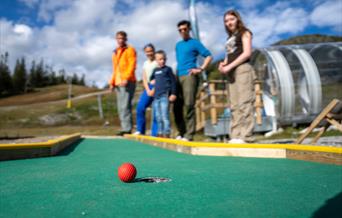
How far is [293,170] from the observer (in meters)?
2.08

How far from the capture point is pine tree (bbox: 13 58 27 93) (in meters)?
61.9

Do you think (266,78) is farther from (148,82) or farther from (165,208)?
(165,208)

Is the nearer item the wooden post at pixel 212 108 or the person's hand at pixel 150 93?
the person's hand at pixel 150 93

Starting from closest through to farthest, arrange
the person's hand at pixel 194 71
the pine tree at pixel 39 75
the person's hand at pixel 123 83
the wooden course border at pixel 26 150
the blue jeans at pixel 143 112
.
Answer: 1. the wooden course border at pixel 26 150
2. the person's hand at pixel 194 71
3. the person's hand at pixel 123 83
4. the blue jeans at pixel 143 112
5. the pine tree at pixel 39 75

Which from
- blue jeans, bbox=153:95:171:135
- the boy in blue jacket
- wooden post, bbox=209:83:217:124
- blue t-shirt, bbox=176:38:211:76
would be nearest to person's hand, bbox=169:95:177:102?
the boy in blue jacket

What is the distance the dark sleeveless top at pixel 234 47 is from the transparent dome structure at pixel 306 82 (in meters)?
4.99

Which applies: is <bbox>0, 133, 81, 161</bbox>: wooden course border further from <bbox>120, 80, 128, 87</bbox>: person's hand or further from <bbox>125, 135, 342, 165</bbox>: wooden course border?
<bbox>120, 80, 128, 87</bbox>: person's hand

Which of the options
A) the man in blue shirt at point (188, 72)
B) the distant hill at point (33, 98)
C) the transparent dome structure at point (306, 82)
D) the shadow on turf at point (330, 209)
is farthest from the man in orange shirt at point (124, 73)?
the distant hill at point (33, 98)

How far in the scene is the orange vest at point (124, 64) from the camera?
5.88 m

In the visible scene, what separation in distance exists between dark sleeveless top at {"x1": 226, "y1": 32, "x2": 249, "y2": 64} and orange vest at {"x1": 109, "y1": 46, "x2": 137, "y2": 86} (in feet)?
8.57

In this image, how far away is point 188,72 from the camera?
459cm

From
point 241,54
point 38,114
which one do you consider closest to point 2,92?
point 38,114

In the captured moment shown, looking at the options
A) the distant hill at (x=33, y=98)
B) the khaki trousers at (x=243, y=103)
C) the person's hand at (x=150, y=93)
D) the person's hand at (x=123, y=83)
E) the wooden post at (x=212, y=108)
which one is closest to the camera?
the khaki trousers at (x=243, y=103)

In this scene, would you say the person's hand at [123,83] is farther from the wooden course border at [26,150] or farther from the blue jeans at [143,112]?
the wooden course border at [26,150]
